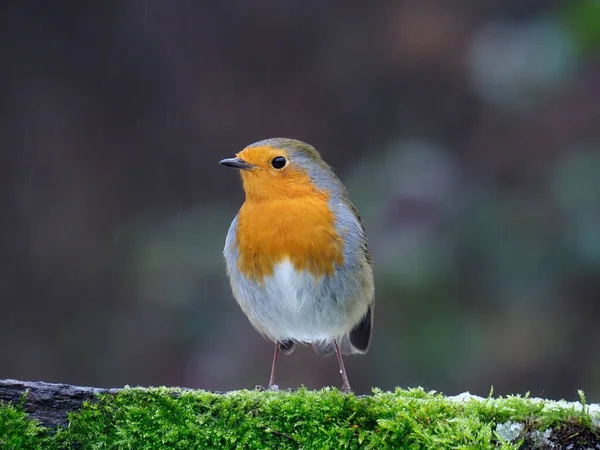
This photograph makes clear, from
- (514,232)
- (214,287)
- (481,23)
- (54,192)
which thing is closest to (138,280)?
(214,287)

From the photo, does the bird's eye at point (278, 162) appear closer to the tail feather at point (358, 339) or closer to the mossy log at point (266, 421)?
the tail feather at point (358, 339)

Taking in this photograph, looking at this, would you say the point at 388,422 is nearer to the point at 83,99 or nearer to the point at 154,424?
the point at 154,424

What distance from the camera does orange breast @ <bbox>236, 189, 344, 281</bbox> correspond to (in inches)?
154

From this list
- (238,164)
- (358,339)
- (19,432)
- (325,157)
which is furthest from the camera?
(325,157)

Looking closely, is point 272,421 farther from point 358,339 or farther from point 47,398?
point 358,339

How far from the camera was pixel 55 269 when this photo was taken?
8719mm

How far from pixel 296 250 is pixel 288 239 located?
61mm

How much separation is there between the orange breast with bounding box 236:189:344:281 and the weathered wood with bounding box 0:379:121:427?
3.95ft

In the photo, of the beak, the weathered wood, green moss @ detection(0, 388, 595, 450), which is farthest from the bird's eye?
the weathered wood

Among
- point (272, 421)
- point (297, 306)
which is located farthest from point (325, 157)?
point (272, 421)

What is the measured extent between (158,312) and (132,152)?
6.69ft

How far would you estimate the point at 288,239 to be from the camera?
3910 mm

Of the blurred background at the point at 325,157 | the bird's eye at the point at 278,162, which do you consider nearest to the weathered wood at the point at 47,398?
the bird's eye at the point at 278,162

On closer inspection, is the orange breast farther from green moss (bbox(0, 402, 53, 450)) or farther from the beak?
green moss (bbox(0, 402, 53, 450))
